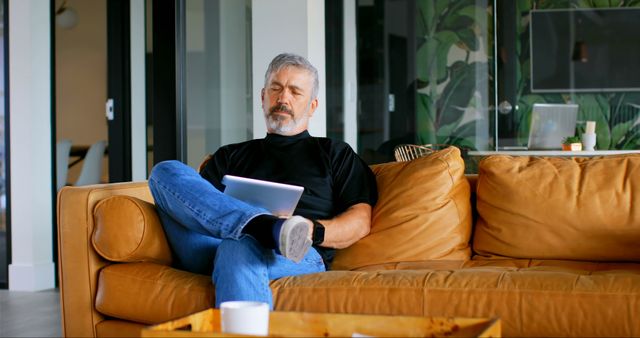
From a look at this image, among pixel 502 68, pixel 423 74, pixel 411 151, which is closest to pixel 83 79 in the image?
pixel 423 74

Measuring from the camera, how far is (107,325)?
2830 millimetres

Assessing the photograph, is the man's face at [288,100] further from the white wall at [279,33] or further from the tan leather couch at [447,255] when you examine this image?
the white wall at [279,33]

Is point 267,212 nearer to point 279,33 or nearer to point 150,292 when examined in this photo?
point 150,292

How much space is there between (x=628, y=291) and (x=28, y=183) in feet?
12.7

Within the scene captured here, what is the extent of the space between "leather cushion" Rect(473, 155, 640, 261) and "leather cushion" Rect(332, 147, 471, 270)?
0.29 ft

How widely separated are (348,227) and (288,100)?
2.04ft

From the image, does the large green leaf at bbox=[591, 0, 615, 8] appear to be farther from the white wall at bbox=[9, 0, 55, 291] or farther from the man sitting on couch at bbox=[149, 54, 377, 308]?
the white wall at bbox=[9, 0, 55, 291]

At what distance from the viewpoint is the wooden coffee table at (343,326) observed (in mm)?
1657

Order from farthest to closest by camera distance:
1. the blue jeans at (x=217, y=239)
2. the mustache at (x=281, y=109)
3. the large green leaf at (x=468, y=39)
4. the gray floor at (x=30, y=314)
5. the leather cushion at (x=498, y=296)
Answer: the large green leaf at (x=468, y=39) < the gray floor at (x=30, y=314) < the mustache at (x=281, y=109) < the blue jeans at (x=217, y=239) < the leather cushion at (x=498, y=296)

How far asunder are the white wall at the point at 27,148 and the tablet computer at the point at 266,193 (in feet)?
9.36

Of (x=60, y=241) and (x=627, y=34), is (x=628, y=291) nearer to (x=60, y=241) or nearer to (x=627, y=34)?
(x=60, y=241)

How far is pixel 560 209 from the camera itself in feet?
9.52

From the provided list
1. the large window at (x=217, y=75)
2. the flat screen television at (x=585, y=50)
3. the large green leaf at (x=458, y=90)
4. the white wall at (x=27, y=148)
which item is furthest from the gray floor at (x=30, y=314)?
the flat screen television at (x=585, y=50)

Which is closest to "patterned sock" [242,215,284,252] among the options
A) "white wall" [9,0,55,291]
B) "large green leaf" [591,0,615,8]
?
"white wall" [9,0,55,291]
